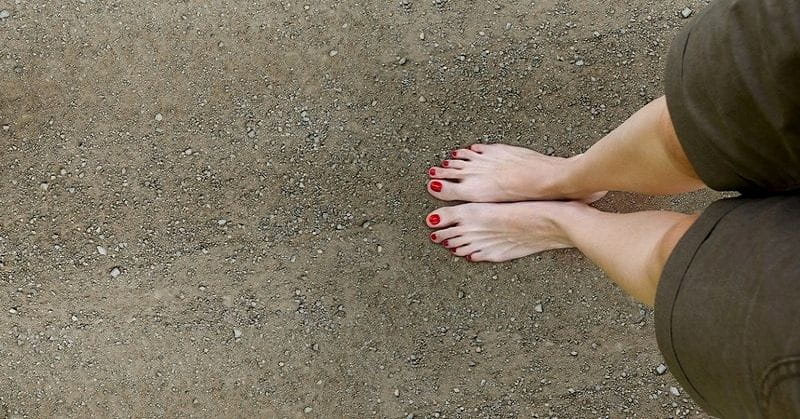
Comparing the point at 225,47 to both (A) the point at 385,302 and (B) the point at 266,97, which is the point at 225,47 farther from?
(A) the point at 385,302

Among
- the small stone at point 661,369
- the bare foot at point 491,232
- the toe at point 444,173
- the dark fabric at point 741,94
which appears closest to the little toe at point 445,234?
the bare foot at point 491,232

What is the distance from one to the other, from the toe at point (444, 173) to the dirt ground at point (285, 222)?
0.03 m

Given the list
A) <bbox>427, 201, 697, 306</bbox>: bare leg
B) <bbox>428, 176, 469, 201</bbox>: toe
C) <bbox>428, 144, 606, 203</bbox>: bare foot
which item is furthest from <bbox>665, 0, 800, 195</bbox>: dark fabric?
<bbox>428, 176, 469, 201</bbox>: toe

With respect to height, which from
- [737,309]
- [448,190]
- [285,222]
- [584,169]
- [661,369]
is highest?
[737,309]

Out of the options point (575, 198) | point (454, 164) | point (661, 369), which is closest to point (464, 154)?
point (454, 164)

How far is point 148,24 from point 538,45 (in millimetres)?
867

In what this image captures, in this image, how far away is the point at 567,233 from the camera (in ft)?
4.63

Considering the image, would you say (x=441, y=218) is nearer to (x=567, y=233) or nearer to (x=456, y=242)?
(x=456, y=242)

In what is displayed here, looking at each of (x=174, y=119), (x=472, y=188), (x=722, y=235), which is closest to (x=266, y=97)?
(x=174, y=119)

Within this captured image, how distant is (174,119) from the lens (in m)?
1.55

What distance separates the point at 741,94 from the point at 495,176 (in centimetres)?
71

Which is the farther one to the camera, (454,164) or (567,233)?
(454,164)

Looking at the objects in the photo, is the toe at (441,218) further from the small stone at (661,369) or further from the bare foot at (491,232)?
the small stone at (661,369)

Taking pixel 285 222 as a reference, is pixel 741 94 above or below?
above
